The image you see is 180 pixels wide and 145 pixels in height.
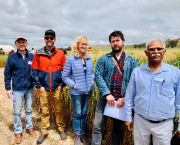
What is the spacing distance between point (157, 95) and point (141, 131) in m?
0.53

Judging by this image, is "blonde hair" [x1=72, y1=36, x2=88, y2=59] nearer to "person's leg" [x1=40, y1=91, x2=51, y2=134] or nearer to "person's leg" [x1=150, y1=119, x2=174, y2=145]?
"person's leg" [x1=40, y1=91, x2=51, y2=134]

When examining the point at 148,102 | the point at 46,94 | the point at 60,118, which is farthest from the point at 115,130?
the point at 46,94

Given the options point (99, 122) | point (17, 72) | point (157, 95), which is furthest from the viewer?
point (17, 72)

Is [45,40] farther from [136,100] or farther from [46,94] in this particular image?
[136,100]

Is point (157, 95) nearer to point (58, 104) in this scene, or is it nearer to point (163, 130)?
point (163, 130)

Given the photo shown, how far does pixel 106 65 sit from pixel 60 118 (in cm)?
174

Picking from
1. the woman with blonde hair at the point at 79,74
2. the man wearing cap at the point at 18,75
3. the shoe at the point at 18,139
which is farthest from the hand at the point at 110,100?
the shoe at the point at 18,139

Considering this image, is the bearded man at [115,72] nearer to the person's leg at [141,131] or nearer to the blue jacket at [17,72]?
the person's leg at [141,131]

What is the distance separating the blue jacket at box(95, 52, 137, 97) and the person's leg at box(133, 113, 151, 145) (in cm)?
51

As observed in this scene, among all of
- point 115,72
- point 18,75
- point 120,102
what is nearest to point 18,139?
point 18,75

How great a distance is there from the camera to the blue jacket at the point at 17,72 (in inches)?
110

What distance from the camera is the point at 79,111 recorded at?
263 cm

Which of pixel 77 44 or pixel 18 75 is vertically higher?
pixel 77 44

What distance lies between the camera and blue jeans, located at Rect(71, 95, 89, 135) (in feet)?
8.52
